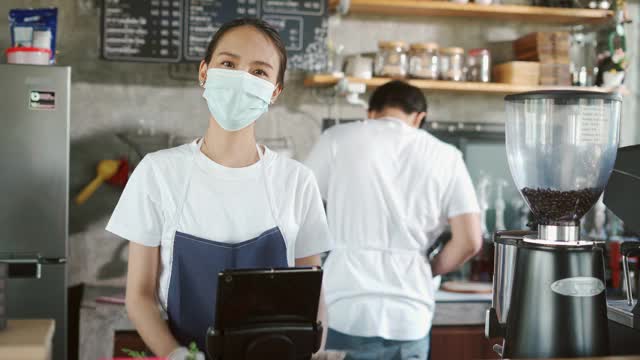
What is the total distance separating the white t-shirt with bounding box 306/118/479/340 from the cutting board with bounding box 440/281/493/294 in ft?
3.26

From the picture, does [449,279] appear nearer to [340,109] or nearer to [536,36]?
[340,109]

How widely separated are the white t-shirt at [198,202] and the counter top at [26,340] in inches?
9.8

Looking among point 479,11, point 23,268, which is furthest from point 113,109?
point 479,11

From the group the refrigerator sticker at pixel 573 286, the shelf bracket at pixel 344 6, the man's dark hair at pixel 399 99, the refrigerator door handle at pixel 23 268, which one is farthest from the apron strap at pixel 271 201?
the shelf bracket at pixel 344 6

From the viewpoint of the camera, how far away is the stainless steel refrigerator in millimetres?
3236

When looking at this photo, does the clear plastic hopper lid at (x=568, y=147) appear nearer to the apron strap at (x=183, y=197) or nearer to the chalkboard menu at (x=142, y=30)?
the apron strap at (x=183, y=197)

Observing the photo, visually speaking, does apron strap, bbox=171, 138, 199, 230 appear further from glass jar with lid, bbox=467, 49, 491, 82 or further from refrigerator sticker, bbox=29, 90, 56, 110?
glass jar with lid, bbox=467, 49, 491, 82

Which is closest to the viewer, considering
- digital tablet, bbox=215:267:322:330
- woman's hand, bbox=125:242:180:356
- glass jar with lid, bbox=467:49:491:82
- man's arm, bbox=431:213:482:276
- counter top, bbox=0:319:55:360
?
digital tablet, bbox=215:267:322:330

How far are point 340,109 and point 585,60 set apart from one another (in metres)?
1.42

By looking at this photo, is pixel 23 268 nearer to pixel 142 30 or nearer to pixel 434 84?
pixel 142 30

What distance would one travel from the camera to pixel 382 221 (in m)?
2.73

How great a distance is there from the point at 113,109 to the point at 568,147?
277 centimetres

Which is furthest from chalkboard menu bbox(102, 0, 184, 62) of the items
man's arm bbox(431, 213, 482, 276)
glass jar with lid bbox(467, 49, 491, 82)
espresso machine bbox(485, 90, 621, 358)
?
espresso machine bbox(485, 90, 621, 358)

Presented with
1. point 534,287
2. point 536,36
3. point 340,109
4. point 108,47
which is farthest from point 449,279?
point 534,287
